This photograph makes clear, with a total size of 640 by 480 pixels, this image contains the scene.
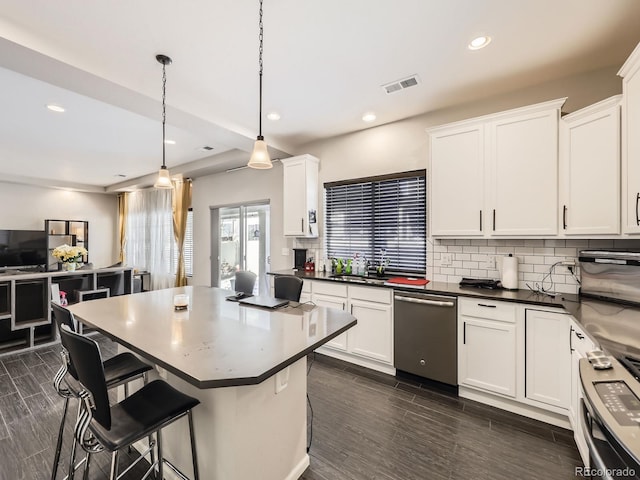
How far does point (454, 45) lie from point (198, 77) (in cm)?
212

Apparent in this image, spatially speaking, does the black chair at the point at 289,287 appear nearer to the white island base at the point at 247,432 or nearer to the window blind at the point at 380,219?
the white island base at the point at 247,432

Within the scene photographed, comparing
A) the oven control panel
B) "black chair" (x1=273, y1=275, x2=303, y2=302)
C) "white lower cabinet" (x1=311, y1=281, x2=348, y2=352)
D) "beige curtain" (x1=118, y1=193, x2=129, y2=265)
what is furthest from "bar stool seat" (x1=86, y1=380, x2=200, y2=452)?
"beige curtain" (x1=118, y1=193, x2=129, y2=265)

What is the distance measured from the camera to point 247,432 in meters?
1.41

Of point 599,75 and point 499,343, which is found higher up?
point 599,75

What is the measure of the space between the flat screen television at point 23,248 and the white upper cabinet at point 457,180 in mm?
8106

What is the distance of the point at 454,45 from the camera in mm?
2164

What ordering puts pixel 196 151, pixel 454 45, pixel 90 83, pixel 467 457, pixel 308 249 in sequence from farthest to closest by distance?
1. pixel 196 151
2. pixel 308 249
3. pixel 90 83
4. pixel 454 45
5. pixel 467 457

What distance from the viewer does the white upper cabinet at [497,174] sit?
95.8 inches

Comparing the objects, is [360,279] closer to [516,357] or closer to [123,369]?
[516,357]

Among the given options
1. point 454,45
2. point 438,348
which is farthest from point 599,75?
point 438,348

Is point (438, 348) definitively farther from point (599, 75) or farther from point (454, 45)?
point (599, 75)

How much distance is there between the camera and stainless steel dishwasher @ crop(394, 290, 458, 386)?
2.63m

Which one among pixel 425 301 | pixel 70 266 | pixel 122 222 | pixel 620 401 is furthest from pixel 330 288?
pixel 122 222

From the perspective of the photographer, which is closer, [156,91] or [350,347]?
[156,91]
